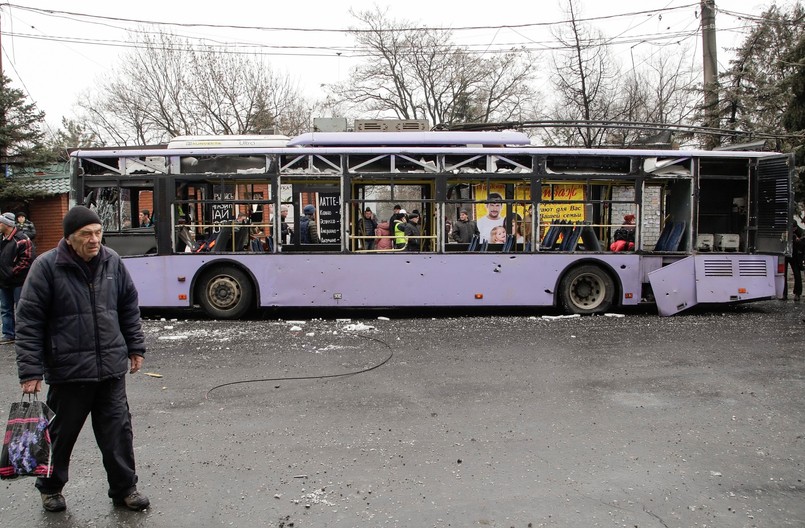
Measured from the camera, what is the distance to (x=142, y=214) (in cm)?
1186

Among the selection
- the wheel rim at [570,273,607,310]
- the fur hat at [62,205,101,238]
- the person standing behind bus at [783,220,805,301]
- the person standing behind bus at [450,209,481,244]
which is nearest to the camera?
the fur hat at [62,205,101,238]

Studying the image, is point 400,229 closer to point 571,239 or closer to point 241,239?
point 241,239

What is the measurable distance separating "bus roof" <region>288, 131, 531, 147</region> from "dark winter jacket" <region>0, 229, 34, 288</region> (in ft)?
15.2

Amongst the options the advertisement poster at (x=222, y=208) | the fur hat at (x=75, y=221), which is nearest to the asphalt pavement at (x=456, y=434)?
the fur hat at (x=75, y=221)

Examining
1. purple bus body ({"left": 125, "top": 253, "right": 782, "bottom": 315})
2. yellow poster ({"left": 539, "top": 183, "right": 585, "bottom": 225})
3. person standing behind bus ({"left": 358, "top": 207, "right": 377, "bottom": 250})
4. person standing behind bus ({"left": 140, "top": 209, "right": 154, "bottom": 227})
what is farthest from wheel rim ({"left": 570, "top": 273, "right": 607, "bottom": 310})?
person standing behind bus ({"left": 140, "top": 209, "right": 154, "bottom": 227})

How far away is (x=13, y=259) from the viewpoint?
909 cm

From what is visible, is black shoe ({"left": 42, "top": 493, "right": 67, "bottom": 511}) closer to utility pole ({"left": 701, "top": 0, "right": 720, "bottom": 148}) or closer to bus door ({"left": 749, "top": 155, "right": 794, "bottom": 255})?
bus door ({"left": 749, "top": 155, "right": 794, "bottom": 255})

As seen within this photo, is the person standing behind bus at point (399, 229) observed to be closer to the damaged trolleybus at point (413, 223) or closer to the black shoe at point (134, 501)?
the damaged trolleybus at point (413, 223)

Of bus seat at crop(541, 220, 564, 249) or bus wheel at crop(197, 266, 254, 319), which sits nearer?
bus wheel at crop(197, 266, 254, 319)

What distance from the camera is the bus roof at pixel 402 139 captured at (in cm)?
1159

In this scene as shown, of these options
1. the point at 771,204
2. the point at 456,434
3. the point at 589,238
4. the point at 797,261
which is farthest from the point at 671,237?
the point at 456,434

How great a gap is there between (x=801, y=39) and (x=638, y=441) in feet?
48.2

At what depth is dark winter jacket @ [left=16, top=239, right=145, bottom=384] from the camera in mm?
3771

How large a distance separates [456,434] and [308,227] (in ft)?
23.6
